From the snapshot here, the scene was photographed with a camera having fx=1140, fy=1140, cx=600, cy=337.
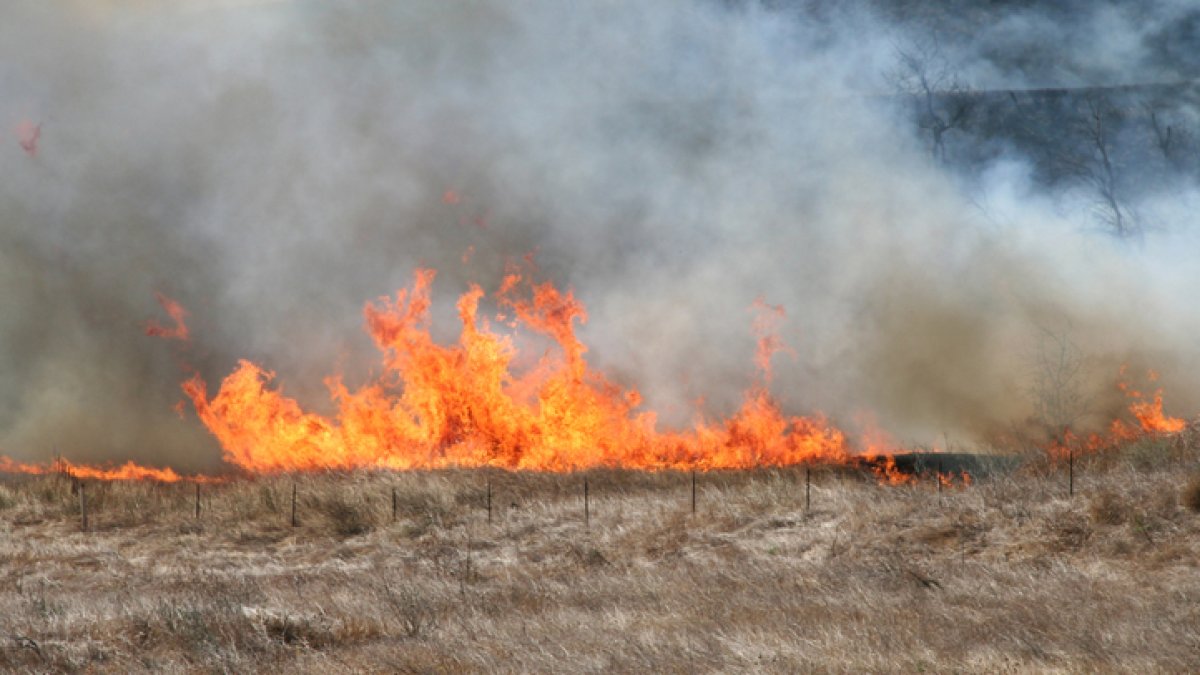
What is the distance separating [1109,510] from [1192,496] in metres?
1.00

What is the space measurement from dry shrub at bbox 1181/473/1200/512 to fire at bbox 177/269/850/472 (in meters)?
10.5

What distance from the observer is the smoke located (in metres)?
30.2

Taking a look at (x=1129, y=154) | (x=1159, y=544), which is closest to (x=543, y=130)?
(x=1159, y=544)

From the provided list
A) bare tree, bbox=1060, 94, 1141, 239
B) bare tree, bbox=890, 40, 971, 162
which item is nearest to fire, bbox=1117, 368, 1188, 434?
bare tree, bbox=890, 40, 971, 162

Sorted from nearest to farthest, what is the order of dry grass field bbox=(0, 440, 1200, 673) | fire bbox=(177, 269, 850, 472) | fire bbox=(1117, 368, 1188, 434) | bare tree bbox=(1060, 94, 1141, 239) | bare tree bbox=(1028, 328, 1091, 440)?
dry grass field bbox=(0, 440, 1200, 673), fire bbox=(1117, 368, 1188, 434), fire bbox=(177, 269, 850, 472), bare tree bbox=(1028, 328, 1091, 440), bare tree bbox=(1060, 94, 1141, 239)

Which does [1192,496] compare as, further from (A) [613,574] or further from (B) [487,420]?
(B) [487,420]

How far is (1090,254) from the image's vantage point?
3562 centimetres

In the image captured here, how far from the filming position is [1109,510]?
14.9 meters

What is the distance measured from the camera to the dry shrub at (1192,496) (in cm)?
1451

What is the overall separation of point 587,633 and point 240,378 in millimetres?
20552

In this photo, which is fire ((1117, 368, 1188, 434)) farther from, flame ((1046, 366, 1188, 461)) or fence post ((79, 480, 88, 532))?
fence post ((79, 480, 88, 532))

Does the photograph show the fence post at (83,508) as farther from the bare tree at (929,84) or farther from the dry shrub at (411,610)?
the bare tree at (929,84)

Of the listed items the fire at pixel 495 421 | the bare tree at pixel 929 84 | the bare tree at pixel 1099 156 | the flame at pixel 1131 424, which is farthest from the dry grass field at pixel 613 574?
the bare tree at pixel 1099 156

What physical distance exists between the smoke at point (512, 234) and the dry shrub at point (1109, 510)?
12929 millimetres
